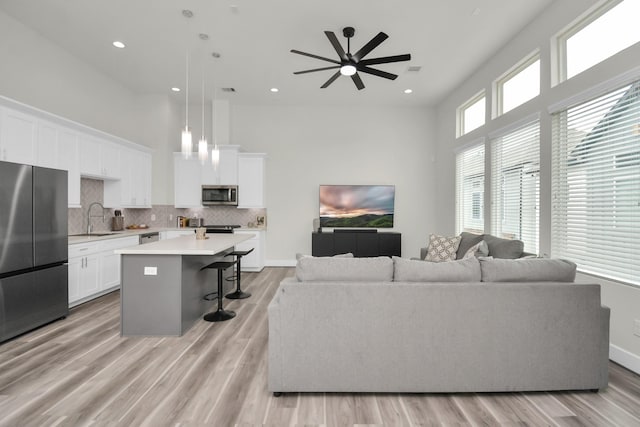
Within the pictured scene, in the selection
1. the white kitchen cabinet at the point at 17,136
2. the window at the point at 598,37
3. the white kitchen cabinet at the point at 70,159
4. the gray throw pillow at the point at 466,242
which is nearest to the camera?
the window at the point at 598,37

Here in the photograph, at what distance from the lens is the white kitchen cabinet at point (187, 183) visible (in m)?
5.98

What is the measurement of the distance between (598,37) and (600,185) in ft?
4.55

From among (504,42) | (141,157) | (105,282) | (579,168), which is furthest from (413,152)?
(105,282)

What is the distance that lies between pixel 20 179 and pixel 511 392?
4.63 m

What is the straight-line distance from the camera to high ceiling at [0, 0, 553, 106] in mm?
3256

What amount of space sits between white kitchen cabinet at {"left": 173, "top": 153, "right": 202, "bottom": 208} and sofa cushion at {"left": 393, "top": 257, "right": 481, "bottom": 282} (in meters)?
4.97

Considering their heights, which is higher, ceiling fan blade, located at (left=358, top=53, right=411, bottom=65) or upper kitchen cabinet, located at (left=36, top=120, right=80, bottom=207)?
ceiling fan blade, located at (left=358, top=53, right=411, bottom=65)

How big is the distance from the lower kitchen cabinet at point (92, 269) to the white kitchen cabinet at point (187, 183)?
161cm

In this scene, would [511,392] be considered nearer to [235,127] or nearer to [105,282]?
[105,282]

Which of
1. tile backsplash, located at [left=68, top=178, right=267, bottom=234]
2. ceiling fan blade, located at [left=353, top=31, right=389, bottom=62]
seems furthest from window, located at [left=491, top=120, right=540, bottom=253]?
tile backsplash, located at [left=68, top=178, right=267, bottom=234]

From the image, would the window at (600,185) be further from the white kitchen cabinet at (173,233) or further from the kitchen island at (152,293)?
the white kitchen cabinet at (173,233)

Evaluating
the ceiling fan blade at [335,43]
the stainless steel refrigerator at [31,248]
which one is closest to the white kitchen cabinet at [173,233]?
the stainless steel refrigerator at [31,248]

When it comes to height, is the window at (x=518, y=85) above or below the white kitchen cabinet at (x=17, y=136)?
above

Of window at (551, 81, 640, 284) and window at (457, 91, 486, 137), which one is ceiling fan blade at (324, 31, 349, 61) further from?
window at (457, 91, 486, 137)
